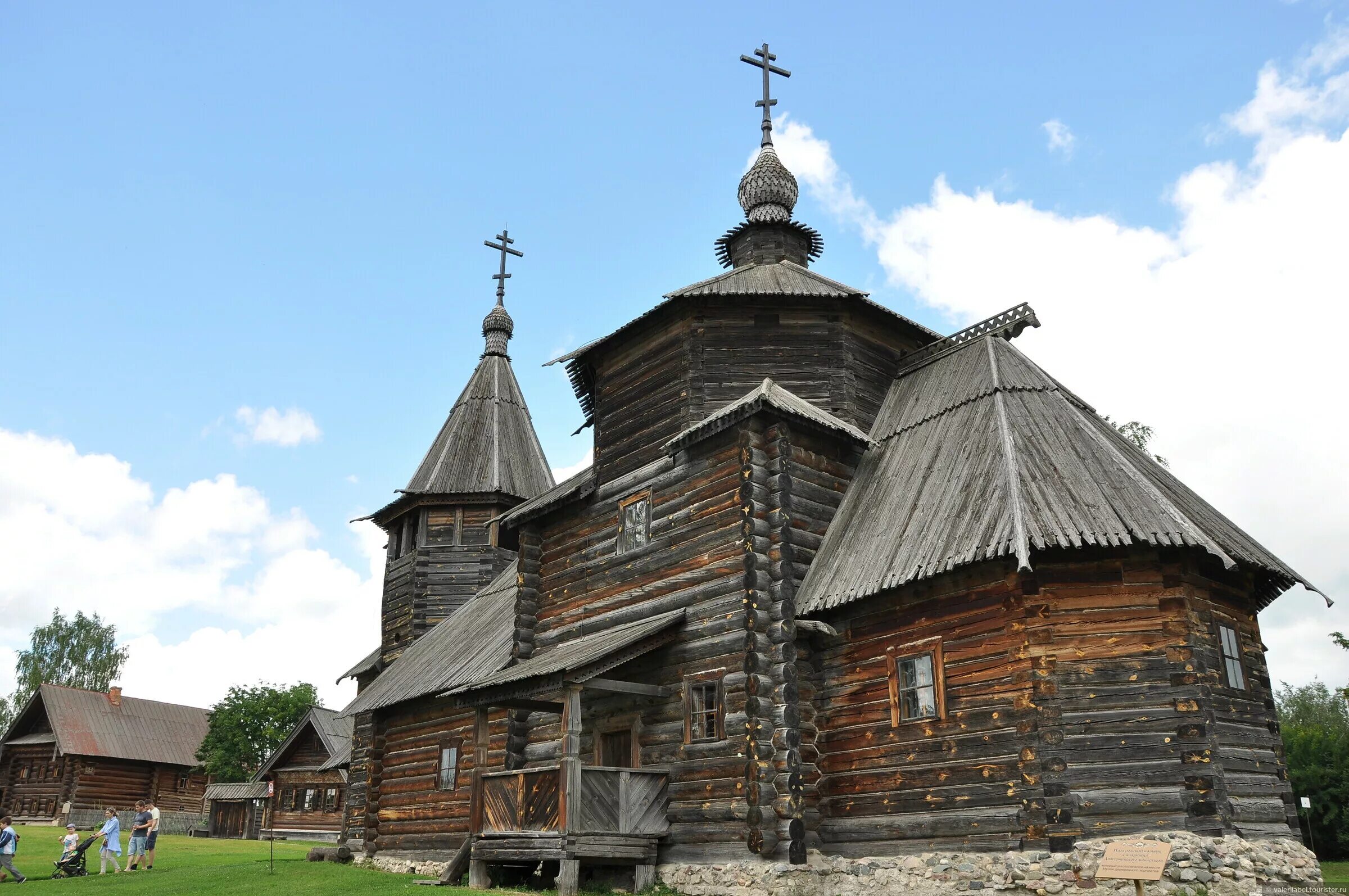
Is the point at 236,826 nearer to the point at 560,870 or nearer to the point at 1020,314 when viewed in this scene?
the point at 560,870

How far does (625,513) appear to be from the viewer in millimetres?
18500

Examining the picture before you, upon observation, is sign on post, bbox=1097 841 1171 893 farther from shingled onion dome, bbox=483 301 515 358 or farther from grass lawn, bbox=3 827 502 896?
shingled onion dome, bbox=483 301 515 358

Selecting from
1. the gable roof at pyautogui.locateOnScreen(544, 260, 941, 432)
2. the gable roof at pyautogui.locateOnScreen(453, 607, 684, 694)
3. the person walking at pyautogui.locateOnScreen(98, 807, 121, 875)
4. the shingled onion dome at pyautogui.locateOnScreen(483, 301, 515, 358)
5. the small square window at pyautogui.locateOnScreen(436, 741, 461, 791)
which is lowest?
the person walking at pyautogui.locateOnScreen(98, 807, 121, 875)

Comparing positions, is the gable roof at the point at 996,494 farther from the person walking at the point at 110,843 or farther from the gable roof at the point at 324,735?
the gable roof at the point at 324,735

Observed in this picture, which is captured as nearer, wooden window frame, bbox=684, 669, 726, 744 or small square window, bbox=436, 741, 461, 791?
wooden window frame, bbox=684, 669, 726, 744

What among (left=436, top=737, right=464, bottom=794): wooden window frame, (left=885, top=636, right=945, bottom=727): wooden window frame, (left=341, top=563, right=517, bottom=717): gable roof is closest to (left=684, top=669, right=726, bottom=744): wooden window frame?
(left=885, top=636, right=945, bottom=727): wooden window frame

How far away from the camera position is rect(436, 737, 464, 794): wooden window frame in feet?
72.7

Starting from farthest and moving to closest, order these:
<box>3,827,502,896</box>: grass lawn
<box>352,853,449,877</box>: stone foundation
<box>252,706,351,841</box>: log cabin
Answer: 1. <box>252,706,351,841</box>: log cabin
2. <box>352,853,449,877</box>: stone foundation
3. <box>3,827,502,896</box>: grass lawn

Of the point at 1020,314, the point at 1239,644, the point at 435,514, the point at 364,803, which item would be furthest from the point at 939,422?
the point at 435,514

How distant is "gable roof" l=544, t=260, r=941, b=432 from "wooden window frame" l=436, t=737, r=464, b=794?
8.05 metres

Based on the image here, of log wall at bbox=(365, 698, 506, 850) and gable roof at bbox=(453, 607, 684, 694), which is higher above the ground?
gable roof at bbox=(453, 607, 684, 694)

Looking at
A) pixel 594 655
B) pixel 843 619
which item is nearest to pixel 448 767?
pixel 594 655

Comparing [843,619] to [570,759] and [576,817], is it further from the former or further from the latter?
[576,817]

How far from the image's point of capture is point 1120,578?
520 inches
